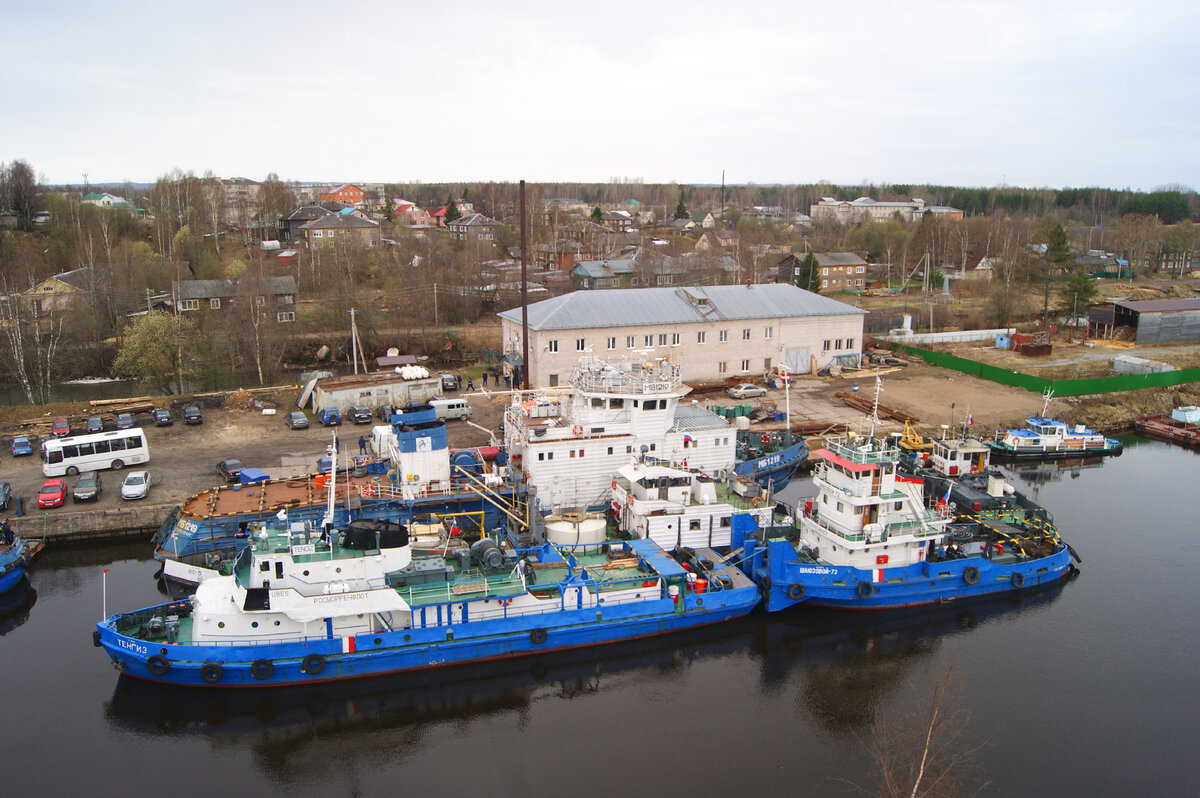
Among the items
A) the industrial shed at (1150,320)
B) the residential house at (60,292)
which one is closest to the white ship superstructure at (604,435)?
the residential house at (60,292)

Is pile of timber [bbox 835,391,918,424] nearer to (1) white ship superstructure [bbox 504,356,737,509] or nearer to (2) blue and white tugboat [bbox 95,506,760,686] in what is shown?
(1) white ship superstructure [bbox 504,356,737,509]

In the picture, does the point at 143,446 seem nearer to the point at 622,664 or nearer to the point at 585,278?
the point at 622,664

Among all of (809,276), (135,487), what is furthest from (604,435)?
(809,276)

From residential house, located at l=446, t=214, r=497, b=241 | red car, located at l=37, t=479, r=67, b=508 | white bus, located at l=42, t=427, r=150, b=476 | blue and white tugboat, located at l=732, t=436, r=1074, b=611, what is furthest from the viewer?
residential house, located at l=446, t=214, r=497, b=241

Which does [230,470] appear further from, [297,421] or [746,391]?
[746,391]

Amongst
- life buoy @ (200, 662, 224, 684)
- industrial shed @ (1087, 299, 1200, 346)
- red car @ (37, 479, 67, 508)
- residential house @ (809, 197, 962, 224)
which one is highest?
residential house @ (809, 197, 962, 224)

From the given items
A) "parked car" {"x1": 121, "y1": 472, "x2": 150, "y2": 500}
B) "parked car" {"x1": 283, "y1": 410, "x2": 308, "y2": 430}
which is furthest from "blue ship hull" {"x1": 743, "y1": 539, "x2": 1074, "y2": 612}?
"parked car" {"x1": 283, "y1": 410, "x2": 308, "y2": 430}
